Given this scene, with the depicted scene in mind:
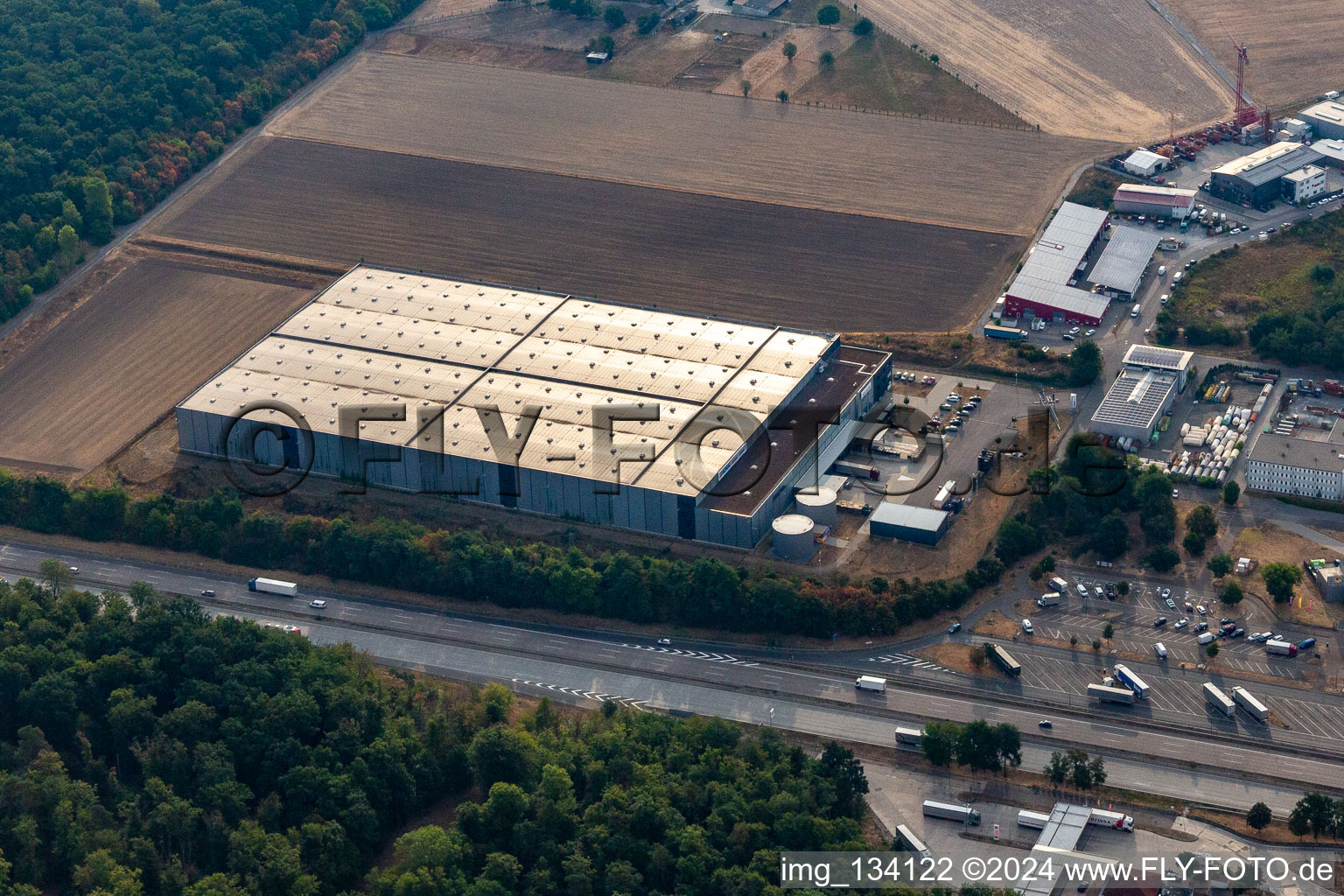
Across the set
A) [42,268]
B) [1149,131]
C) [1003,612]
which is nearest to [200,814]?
[1003,612]

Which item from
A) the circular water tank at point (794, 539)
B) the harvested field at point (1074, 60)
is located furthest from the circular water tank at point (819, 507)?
the harvested field at point (1074, 60)

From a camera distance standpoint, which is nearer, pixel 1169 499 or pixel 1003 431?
pixel 1169 499

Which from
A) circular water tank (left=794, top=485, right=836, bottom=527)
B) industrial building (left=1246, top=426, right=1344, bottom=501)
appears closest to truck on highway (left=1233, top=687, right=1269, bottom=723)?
industrial building (left=1246, top=426, right=1344, bottom=501)

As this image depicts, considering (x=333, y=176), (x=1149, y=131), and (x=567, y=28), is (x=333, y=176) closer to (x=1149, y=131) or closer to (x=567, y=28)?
(x=567, y=28)

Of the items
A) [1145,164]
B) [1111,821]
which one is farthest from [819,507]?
[1145,164]

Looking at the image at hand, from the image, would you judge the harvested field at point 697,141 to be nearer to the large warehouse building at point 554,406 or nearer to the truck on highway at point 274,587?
the large warehouse building at point 554,406

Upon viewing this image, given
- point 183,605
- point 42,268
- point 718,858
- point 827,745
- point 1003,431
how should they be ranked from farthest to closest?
point 42,268, point 1003,431, point 183,605, point 827,745, point 718,858
